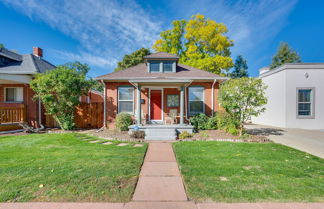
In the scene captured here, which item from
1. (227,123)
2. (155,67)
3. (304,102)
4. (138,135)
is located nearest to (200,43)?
(155,67)

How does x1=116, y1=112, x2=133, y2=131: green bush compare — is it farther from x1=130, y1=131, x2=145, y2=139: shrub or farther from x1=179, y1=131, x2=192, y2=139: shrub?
x1=179, y1=131, x2=192, y2=139: shrub

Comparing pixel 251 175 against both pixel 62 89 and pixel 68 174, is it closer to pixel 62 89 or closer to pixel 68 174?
pixel 68 174

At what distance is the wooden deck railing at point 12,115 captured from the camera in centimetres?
855

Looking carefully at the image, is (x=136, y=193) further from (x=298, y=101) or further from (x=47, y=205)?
(x=298, y=101)

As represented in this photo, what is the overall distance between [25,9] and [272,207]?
16270 millimetres

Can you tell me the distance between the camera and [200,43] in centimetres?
1691

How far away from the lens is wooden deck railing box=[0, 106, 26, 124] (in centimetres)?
855

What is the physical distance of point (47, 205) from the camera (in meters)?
2.25

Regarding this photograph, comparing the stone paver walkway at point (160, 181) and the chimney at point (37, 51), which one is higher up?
the chimney at point (37, 51)

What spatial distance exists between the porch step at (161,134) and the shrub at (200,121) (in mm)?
1955

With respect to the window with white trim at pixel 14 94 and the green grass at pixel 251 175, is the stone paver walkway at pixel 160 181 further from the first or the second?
the window with white trim at pixel 14 94

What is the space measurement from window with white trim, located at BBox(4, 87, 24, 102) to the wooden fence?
4708 millimetres

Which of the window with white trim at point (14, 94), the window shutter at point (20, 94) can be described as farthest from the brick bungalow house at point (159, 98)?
the window with white trim at point (14, 94)

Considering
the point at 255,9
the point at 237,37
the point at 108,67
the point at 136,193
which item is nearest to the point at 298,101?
the point at 255,9
